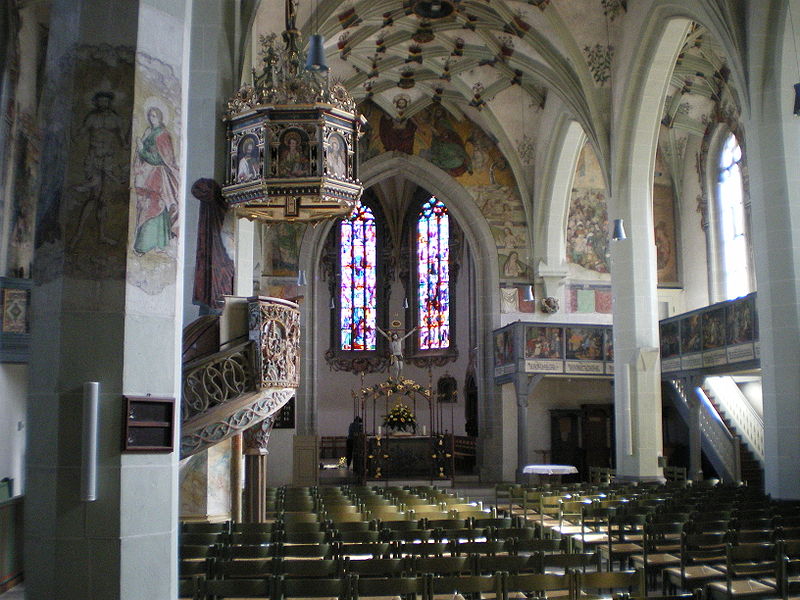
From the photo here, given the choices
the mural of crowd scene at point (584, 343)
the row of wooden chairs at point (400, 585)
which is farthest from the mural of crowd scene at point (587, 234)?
the row of wooden chairs at point (400, 585)

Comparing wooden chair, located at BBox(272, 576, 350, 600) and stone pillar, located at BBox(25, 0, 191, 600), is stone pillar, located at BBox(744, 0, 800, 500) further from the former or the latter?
stone pillar, located at BBox(25, 0, 191, 600)

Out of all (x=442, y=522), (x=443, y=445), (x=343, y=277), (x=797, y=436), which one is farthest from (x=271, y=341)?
(x=343, y=277)

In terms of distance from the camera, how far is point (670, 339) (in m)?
22.0

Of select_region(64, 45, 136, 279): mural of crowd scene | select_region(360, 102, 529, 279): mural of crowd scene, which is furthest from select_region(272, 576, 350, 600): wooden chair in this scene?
select_region(360, 102, 529, 279): mural of crowd scene

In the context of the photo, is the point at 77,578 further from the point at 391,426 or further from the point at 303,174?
the point at 391,426

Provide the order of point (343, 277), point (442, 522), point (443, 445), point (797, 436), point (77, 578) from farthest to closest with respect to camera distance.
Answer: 1. point (343, 277)
2. point (443, 445)
3. point (797, 436)
4. point (442, 522)
5. point (77, 578)

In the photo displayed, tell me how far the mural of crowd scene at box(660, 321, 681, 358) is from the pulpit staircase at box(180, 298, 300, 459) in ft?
46.1

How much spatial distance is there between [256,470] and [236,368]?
4.36 meters

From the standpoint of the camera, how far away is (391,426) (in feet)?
86.2

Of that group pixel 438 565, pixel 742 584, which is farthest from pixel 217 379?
pixel 742 584

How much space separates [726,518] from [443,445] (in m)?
16.0

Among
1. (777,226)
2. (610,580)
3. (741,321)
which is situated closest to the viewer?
(610,580)

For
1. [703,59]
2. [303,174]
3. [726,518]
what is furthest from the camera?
[703,59]

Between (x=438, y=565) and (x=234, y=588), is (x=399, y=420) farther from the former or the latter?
(x=234, y=588)
